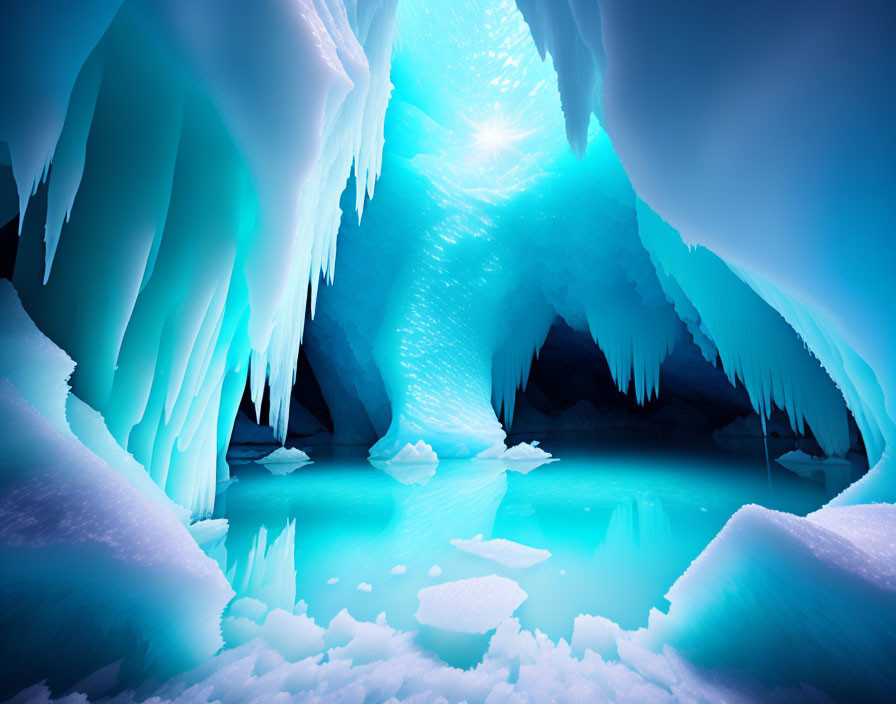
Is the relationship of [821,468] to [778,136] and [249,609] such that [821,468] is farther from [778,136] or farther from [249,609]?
[249,609]

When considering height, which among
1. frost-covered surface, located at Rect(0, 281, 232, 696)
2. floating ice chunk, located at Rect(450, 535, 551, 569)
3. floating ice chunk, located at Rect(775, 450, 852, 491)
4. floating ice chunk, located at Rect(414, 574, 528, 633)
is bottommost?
floating ice chunk, located at Rect(775, 450, 852, 491)

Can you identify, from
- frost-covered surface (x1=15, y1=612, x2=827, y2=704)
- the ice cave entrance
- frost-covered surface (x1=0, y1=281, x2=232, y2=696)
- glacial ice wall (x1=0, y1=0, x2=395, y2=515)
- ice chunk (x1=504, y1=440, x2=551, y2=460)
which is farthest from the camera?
ice chunk (x1=504, y1=440, x2=551, y2=460)

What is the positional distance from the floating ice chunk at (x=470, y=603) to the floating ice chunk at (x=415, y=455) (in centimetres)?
426

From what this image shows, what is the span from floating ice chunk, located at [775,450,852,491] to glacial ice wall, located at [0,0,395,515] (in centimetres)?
407

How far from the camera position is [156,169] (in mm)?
1543

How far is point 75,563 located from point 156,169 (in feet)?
4.23

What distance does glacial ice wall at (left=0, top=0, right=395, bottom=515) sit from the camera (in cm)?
115

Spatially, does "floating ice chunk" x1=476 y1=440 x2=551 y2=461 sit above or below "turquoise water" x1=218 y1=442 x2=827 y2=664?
below

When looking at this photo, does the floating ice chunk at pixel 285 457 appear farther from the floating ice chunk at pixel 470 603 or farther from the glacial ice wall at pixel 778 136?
the glacial ice wall at pixel 778 136

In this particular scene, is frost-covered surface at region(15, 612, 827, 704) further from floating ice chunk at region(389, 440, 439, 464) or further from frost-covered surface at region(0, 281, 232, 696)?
floating ice chunk at region(389, 440, 439, 464)

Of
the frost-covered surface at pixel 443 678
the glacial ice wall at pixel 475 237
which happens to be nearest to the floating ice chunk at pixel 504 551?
the frost-covered surface at pixel 443 678

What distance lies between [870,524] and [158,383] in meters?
2.44

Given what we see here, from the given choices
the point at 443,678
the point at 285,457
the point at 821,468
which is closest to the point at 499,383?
the point at 285,457

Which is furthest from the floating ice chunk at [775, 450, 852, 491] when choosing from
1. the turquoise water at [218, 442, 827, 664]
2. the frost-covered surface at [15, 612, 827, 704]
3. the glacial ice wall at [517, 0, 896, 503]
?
the frost-covered surface at [15, 612, 827, 704]
